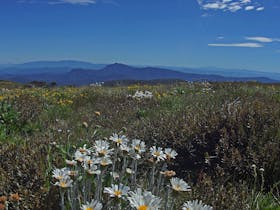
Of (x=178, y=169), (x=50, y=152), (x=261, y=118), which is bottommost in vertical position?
(x=178, y=169)

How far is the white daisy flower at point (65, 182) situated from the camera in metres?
1.76

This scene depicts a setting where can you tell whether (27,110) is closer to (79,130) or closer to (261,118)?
(79,130)

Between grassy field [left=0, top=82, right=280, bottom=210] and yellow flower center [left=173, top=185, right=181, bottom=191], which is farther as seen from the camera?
grassy field [left=0, top=82, right=280, bottom=210]

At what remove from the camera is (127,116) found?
6.49m

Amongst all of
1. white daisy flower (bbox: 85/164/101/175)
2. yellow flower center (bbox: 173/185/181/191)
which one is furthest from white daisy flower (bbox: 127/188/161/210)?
white daisy flower (bbox: 85/164/101/175)

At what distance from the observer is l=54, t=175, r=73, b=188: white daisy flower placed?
1.76m

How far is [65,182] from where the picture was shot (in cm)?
182

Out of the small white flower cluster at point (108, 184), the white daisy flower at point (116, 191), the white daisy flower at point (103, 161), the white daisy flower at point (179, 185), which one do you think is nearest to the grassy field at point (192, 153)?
the small white flower cluster at point (108, 184)

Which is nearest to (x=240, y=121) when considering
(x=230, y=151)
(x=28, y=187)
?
(x=230, y=151)

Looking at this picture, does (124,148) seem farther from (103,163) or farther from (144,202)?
(144,202)

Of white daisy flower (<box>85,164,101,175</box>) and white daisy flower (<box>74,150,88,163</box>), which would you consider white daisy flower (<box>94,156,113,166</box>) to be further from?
white daisy flower (<box>74,150,88,163</box>)

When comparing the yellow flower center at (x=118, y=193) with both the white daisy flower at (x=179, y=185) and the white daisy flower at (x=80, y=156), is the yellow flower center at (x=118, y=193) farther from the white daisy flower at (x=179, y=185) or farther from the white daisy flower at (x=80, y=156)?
the white daisy flower at (x=80, y=156)

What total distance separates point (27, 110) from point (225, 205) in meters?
4.15

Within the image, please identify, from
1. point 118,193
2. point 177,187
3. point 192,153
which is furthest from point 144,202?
point 192,153
